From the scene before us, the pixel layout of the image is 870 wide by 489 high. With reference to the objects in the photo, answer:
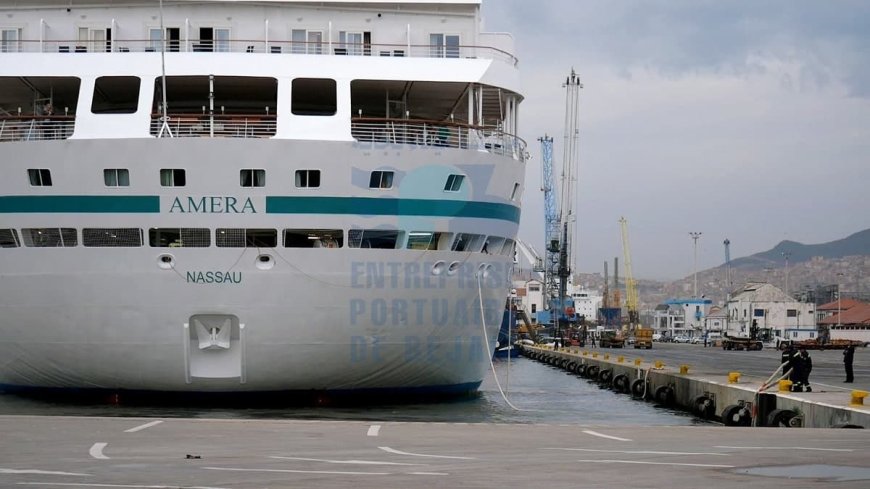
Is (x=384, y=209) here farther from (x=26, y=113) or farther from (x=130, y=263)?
(x=26, y=113)

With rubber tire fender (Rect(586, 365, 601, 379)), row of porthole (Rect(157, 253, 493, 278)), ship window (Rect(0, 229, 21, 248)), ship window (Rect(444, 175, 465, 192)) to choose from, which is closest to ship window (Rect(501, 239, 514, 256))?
row of porthole (Rect(157, 253, 493, 278))

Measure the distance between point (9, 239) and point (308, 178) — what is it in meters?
6.62

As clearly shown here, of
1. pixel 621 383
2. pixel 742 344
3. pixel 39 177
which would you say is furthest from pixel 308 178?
pixel 742 344

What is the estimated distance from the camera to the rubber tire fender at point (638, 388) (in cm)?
3903

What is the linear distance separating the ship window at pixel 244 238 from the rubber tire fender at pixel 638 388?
16.8 metres

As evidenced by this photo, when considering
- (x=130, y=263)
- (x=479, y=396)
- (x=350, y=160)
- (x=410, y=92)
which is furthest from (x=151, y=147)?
(x=479, y=396)

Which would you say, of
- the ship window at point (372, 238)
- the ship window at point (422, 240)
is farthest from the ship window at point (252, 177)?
the ship window at point (422, 240)

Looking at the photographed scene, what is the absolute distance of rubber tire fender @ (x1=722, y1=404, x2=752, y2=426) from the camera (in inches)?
1029

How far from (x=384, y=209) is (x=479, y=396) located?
8974 millimetres

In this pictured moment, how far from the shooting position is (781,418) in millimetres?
23906

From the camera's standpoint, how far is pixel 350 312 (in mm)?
26250

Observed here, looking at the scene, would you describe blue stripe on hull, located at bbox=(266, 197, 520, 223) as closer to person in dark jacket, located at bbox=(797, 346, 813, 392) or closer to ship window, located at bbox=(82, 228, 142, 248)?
ship window, located at bbox=(82, 228, 142, 248)

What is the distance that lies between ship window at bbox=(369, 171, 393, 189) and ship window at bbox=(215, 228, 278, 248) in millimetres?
2342

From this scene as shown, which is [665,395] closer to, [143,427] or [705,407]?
[705,407]
